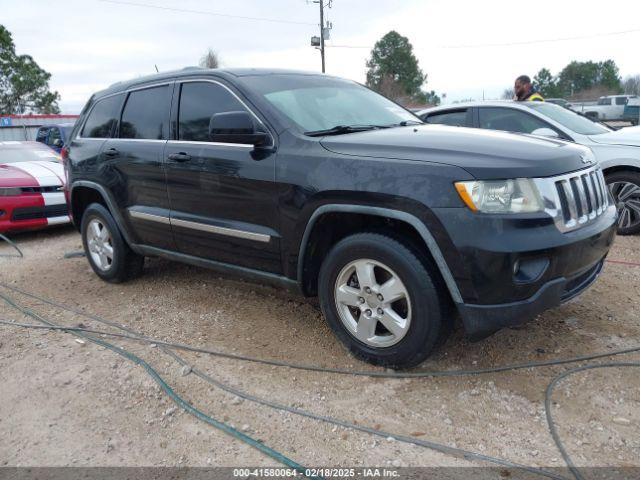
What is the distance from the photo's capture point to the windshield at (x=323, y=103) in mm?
3523

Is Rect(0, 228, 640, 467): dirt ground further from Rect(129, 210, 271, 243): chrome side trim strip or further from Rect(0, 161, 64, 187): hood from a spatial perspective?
Rect(0, 161, 64, 187): hood

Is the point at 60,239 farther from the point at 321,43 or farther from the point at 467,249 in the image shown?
the point at 321,43

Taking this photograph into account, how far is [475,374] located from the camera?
3045mm

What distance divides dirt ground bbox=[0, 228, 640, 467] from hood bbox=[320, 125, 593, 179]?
1.15m

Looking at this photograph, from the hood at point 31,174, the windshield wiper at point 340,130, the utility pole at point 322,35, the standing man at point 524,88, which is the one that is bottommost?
the hood at point 31,174

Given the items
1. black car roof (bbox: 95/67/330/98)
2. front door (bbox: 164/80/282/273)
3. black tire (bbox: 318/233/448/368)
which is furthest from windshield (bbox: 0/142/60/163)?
black tire (bbox: 318/233/448/368)

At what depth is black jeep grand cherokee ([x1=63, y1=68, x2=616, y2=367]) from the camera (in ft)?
8.64

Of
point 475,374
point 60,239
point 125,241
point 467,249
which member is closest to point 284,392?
point 475,374

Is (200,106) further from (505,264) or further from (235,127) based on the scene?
(505,264)

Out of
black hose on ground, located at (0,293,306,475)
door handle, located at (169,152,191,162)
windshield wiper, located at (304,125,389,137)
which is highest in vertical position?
windshield wiper, located at (304,125,389,137)

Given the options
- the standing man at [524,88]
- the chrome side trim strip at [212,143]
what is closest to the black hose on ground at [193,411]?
the chrome side trim strip at [212,143]

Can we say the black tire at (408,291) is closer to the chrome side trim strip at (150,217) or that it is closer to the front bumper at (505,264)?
the front bumper at (505,264)

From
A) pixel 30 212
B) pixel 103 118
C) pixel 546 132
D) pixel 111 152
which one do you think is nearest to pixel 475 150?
pixel 111 152

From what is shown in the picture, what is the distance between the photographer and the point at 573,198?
2838 millimetres
